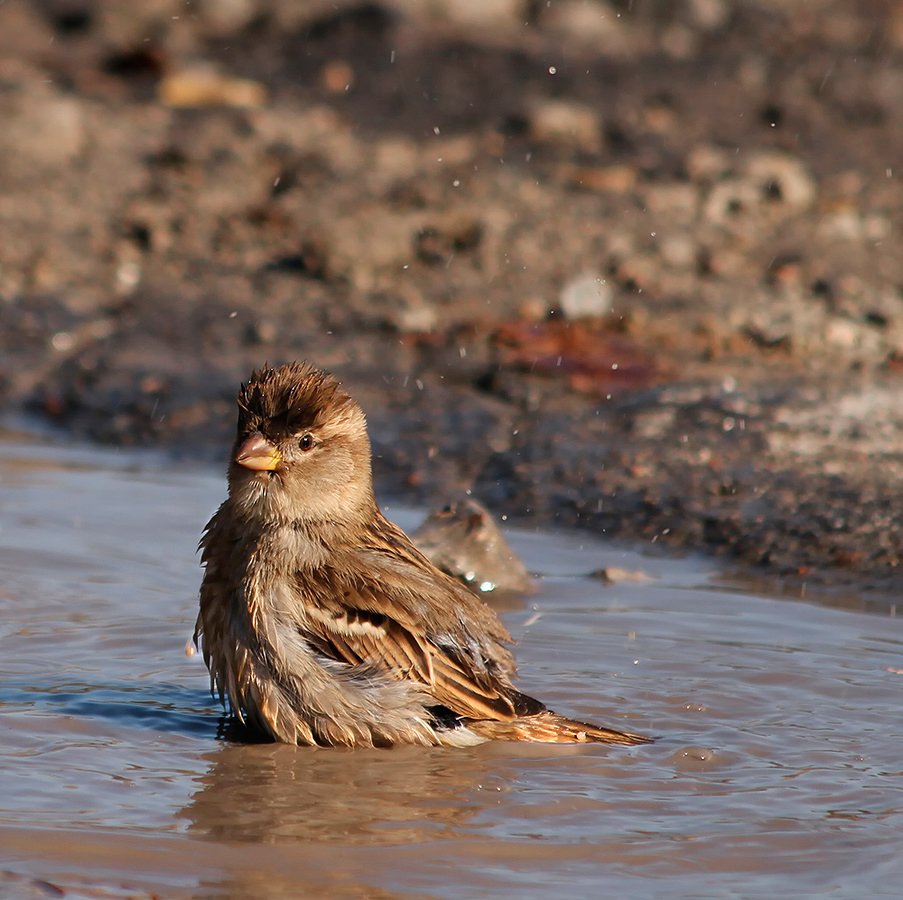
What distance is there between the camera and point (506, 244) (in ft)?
32.5

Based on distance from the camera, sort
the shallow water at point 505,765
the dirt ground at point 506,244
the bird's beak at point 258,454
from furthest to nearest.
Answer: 1. the dirt ground at point 506,244
2. the bird's beak at point 258,454
3. the shallow water at point 505,765

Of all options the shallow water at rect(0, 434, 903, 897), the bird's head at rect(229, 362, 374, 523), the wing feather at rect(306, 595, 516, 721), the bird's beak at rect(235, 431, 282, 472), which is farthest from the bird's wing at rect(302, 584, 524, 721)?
the bird's beak at rect(235, 431, 282, 472)

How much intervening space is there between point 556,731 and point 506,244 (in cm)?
536

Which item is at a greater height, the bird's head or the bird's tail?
the bird's head

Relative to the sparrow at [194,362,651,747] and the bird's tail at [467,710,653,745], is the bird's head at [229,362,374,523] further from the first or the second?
the bird's tail at [467,710,653,745]

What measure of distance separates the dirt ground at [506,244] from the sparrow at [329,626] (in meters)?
2.07

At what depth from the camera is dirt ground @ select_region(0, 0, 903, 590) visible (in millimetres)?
7754

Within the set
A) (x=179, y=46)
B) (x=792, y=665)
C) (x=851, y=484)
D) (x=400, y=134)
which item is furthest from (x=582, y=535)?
(x=179, y=46)

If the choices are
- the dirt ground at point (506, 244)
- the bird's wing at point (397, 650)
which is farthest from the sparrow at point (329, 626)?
the dirt ground at point (506, 244)

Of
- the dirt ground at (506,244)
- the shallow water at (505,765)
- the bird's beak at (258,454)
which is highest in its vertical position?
the dirt ground at (506,244)

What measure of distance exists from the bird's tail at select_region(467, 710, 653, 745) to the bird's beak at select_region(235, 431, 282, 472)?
0.93 meters

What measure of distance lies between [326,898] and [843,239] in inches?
280

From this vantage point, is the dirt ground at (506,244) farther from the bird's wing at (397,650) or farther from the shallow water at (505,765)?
the bird's wing at (397,650)

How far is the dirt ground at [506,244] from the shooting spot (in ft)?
25.4
